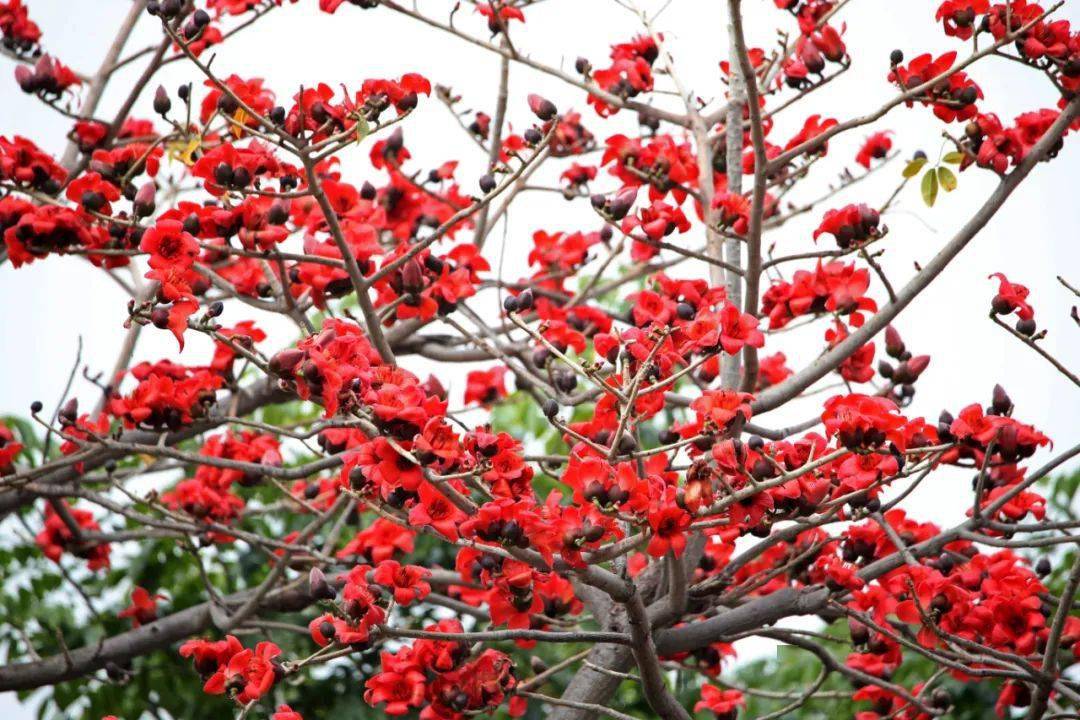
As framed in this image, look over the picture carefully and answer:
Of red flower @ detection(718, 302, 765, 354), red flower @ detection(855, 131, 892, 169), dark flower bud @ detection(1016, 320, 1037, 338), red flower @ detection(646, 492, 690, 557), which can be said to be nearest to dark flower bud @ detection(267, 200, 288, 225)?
red flower @ detection(718, 302, 765, 354)

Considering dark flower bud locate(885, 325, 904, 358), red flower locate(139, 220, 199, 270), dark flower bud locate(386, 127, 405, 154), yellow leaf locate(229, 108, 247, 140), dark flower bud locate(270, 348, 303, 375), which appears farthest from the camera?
dark flower bud locate(386, 127, 405, 154)

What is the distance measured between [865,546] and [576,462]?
3.08 feet

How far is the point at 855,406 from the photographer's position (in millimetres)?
2070

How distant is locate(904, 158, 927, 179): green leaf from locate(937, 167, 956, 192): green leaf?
0.13ft

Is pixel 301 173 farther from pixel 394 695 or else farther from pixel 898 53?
pixel 898 53

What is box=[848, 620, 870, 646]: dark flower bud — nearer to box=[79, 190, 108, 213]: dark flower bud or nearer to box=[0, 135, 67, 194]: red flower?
box=[79, 190, 108, 213]: dark flower bud

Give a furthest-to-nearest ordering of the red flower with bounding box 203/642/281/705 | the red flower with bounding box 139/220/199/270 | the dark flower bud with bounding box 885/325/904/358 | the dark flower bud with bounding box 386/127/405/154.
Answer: the dark flower bud with bounding box 386/127/405/154
the dark flower bud with bounding box 885/325/904/358
the red flower with bounding box 139/220/199/270
the red flower with bounding box 203/642/281/705

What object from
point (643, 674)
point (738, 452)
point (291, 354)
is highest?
point (291, 354)

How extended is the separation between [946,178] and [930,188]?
4 cm

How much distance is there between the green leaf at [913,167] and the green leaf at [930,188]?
0.08 feet

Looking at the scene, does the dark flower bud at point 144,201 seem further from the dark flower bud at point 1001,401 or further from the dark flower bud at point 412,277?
the dark flower bud at point 1001,401

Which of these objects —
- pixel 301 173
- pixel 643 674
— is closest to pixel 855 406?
pixel 643 674

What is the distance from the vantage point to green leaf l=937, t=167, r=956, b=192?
2.65 m

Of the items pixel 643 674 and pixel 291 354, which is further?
pixel 643 674
